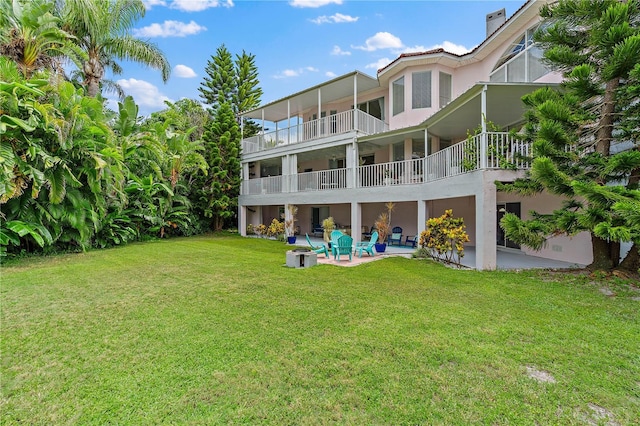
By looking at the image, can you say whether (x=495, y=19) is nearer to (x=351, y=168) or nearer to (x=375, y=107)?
(x=375, y=107)

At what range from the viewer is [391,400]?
2.87 meters

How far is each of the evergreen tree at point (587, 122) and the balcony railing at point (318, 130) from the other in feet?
26.1

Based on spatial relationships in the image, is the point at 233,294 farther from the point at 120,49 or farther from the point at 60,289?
the point at 120,49

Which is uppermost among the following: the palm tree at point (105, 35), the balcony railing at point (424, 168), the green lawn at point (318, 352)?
the palm tree at point (105, 35)

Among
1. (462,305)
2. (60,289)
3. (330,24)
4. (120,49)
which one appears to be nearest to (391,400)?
(462,305)

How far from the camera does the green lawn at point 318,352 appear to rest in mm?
2754

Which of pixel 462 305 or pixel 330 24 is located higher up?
pixel 330 24

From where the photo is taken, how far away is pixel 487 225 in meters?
8.41

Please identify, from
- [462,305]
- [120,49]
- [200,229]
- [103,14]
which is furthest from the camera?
[200,229]

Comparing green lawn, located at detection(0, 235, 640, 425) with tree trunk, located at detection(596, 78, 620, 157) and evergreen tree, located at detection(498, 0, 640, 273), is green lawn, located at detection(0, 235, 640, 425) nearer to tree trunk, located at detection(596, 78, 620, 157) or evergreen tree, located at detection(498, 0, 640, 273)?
evergreen tree, located at detection(498, 0, 640, 273)

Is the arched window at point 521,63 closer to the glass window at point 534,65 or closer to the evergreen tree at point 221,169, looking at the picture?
the glass window at point 534,65

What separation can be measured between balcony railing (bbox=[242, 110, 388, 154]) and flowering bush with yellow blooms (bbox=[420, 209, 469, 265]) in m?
6.67

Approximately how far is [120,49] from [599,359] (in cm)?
2117

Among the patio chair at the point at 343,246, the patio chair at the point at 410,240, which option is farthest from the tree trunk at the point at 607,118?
the patio chair at the point at 410,240
